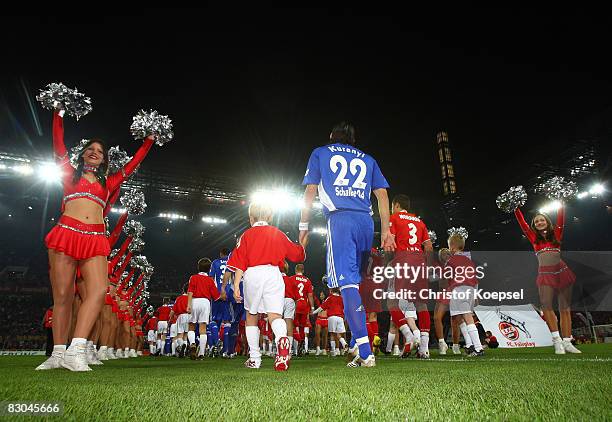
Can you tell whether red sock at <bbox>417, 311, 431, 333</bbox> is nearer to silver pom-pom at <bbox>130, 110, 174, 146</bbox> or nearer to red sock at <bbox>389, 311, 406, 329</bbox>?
red sock at <bbox>389, 311, 406, 329</bbox>

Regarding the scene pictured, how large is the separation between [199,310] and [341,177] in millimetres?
5510

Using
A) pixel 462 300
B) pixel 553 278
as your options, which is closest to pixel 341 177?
pixel 462 300

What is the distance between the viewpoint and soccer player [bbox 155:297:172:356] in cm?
1669

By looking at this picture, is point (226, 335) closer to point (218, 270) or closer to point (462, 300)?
point (218, 270)

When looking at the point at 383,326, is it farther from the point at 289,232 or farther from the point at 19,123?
the point at 19,123

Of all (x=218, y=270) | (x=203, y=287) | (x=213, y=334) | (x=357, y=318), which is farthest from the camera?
(x=213, y=334)

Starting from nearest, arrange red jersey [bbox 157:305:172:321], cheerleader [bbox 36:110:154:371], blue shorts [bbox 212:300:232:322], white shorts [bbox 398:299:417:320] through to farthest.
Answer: cheerleader [bbox 36:110:154:371] → white shorts [bbox 398:299:417:320] → blue shorts [bbox 212:300:232:322] → red jersey [bbox 157:305:172:321]

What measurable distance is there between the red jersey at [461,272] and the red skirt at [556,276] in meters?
1.06

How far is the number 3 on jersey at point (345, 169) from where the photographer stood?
14.3 ft

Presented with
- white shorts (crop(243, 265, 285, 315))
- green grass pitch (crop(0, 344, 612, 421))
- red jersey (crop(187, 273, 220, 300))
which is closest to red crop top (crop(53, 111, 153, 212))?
white shorts (crop(243, 265, 285, 315))

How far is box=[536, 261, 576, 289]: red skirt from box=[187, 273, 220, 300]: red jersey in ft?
19.9

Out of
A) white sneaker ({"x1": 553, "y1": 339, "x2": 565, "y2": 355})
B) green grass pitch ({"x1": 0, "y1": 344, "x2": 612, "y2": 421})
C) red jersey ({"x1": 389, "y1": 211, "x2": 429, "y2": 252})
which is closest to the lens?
Result: green grass pitch ({"x1": 0, "y1": 344, "x2": 612, "y2": 421})

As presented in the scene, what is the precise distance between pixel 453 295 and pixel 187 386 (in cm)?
567

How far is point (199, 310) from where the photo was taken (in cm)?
866
